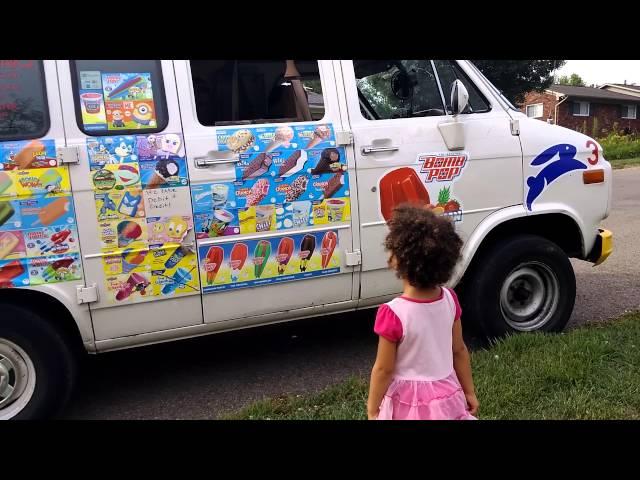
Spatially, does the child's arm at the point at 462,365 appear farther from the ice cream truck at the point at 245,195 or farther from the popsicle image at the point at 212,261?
the popsicle image at the point at 212,261

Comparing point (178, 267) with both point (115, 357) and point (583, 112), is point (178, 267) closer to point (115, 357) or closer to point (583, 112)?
point (115, 357)

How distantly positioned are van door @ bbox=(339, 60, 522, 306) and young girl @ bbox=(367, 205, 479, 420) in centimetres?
160

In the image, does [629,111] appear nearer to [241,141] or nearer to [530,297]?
[530,297]

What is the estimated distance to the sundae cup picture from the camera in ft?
11.2

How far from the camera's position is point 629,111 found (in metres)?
40.0

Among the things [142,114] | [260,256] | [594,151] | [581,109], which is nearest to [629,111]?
[581,109]

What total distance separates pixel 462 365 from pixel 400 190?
1.70 metres

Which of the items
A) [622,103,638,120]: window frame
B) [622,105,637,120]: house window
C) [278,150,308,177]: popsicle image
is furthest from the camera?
[622,105,637,120]: house window

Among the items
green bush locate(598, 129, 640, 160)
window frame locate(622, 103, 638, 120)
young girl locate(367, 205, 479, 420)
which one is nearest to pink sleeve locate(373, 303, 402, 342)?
young girl locate(367, 205, 479, 420)

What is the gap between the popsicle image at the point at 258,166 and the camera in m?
3.44

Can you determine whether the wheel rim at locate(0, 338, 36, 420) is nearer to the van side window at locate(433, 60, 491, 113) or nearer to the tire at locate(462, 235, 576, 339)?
the tire at locate(462, 235, 576, 339)

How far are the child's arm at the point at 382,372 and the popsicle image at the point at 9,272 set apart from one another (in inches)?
84.3

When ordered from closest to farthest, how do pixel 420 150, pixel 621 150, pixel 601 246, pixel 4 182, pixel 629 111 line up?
pixel 4 182 < pixel 420 150 < pixel 601 246 < pixel 621 150 < pixel 629 111

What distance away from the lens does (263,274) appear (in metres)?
3.52
